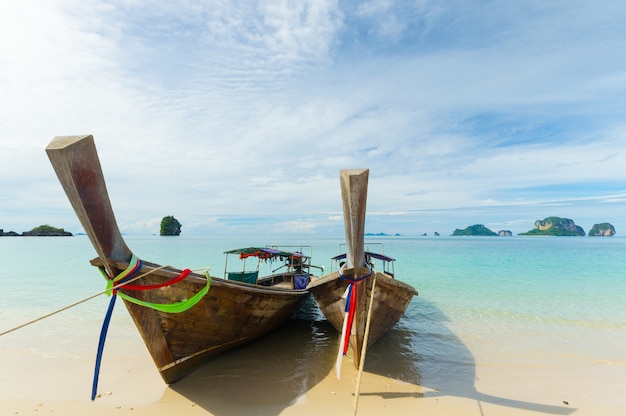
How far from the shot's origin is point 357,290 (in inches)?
221

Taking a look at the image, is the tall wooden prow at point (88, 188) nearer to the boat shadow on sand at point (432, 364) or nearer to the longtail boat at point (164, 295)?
the longtail boat at point (164, 295)

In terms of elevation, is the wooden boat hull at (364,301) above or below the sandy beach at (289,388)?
above

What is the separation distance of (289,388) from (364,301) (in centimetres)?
220

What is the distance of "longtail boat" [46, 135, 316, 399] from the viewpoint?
3.56m

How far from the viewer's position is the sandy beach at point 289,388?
527cm

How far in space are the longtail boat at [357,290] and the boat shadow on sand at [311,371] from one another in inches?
35.0

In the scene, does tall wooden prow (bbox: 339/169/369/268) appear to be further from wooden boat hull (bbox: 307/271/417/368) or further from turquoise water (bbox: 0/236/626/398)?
turquoise water (bbox: 0/236/626/398)

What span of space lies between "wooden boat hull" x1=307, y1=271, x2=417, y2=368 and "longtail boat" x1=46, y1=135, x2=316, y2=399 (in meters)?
1.22

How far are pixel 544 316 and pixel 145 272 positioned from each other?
47.4 ft

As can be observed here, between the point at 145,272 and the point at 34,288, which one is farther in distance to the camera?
the point at 34,288

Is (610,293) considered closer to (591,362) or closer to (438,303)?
(438,303)

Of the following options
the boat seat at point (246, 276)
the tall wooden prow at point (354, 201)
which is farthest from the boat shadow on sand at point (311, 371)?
the tall wooden prow at point (354, 201)

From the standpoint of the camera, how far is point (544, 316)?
12.3 metres

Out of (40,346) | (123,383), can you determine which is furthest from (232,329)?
(40,346)
